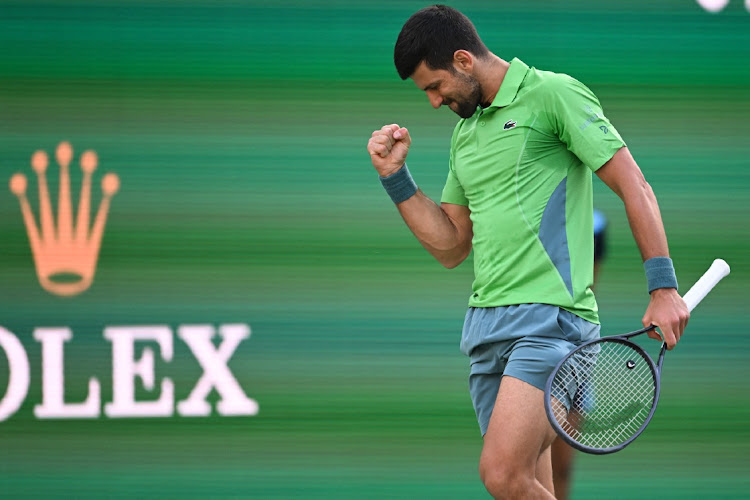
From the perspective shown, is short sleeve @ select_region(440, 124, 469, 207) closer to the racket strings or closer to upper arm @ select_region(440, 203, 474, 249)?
upper arm @ select_region(440, 203, 474, 249)

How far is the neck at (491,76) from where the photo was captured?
332cm

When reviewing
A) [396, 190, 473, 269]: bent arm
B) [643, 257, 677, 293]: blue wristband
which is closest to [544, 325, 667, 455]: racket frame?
[643, 257, 677, 293]: blue wristband

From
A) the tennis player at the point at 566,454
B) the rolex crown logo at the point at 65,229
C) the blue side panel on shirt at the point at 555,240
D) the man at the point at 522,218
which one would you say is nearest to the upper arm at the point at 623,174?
the man at the point at 522,218

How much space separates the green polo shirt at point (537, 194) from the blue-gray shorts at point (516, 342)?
0.13ft

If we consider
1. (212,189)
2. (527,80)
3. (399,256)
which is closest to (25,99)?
(212,189)

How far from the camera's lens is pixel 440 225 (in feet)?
11.6

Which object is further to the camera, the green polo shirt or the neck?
the neck

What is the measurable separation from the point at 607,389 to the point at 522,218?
57 cm

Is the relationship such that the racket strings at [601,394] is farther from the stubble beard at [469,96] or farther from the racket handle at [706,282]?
the stubble beard at [469,96]

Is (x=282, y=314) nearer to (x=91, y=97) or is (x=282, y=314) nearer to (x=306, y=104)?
(x=306, y=104)

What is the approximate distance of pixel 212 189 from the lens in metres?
4.65

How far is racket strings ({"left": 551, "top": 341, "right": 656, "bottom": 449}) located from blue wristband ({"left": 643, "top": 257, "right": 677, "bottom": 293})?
0.21m

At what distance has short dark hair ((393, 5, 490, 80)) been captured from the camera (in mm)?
3246

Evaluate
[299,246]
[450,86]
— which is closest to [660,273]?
[450,86]
